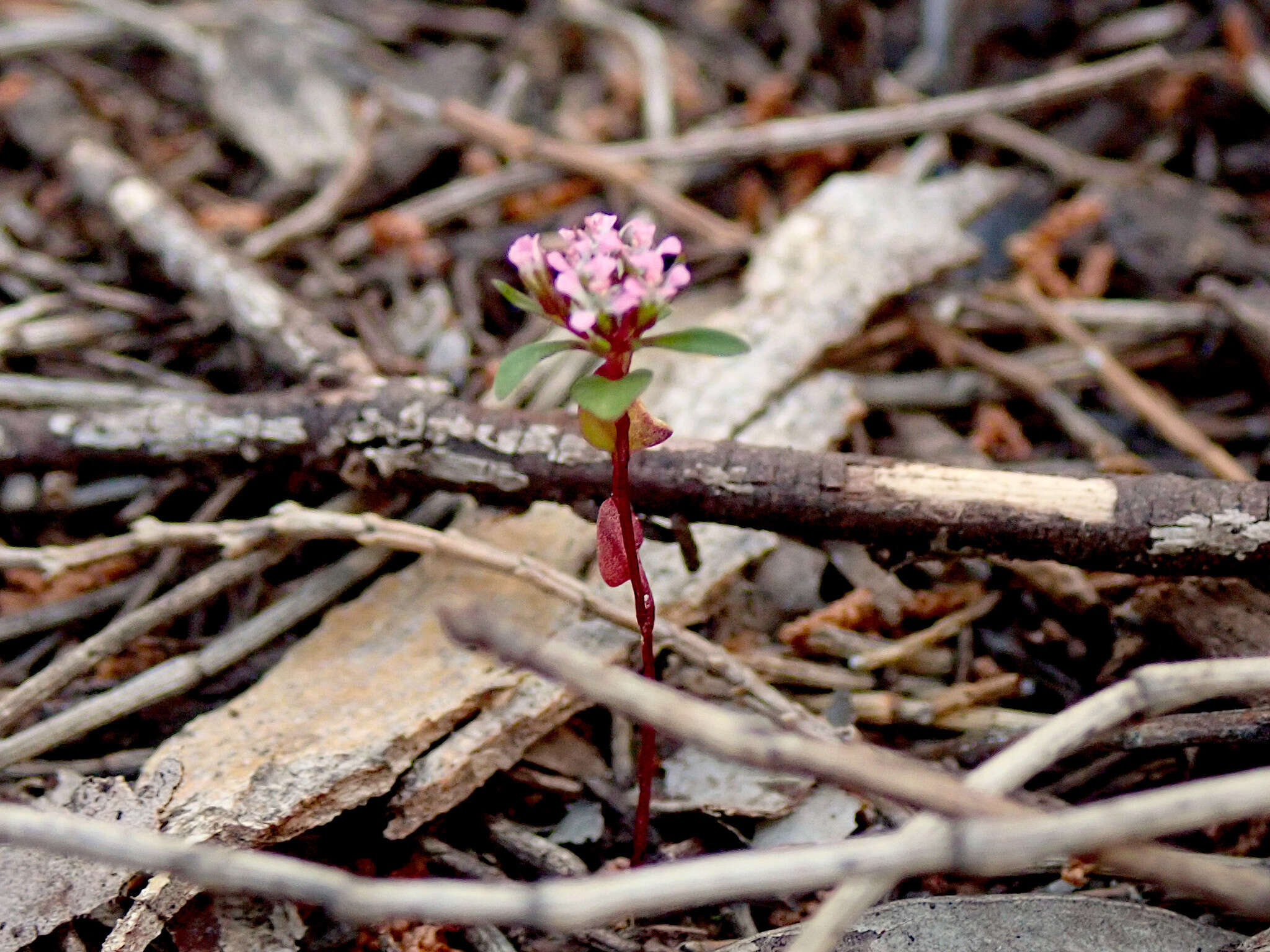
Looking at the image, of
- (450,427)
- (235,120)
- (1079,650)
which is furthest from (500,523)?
(235,120)

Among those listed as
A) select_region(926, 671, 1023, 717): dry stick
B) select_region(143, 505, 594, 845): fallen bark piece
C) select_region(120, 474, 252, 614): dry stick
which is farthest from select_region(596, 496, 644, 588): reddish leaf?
select_region(120, 474, 252, 614): dry stick

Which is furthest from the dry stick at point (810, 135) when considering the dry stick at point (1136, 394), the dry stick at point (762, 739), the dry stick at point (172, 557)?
the dry stick at point (762, 739)

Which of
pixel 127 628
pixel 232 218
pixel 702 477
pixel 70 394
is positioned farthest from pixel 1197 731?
pixel 232 218

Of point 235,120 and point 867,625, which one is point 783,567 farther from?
point 235,120

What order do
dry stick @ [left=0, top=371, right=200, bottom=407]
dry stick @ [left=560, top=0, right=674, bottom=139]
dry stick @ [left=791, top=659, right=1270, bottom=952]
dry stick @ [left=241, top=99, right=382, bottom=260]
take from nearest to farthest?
dry stick @ [left=791, top=659, right=1270, bottom=952] < dry stick @ [left=0, top=371, right=200, bottom=407] < dry stick @ [left=241, top=99, right=382, bottom=260] < dry stick @ [left=560, top=0, right=674, bottom=139]

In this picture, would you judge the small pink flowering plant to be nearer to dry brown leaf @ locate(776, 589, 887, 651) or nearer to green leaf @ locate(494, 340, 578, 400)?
green leaf @ locate(494, 340, 578, 400)

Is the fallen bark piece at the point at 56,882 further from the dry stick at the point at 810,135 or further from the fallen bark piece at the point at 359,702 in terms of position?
the dry stick at the point at 810,135
